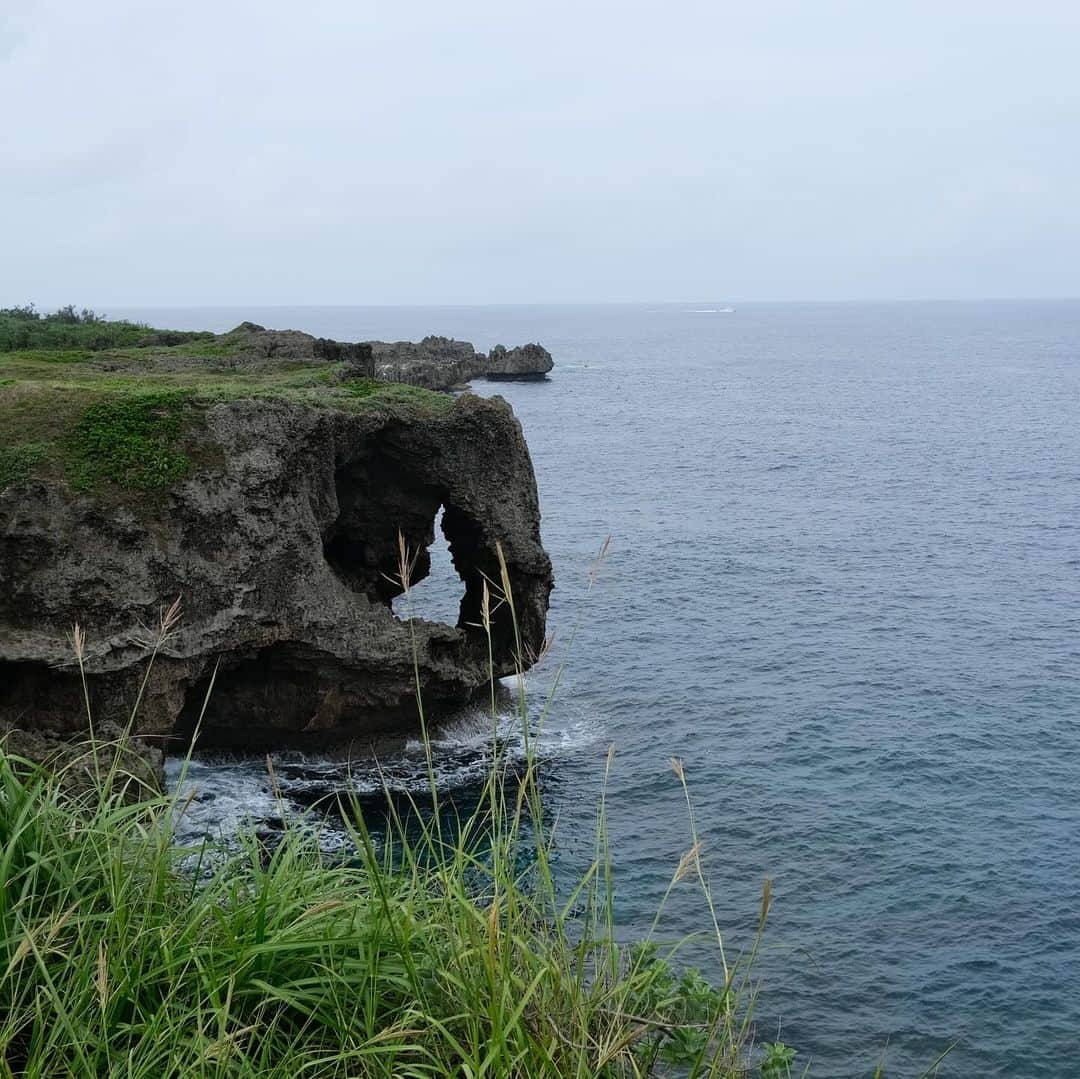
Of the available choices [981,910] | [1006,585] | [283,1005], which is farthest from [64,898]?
[1006,585]

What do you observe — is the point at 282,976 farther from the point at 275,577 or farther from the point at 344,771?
the point at 344,771

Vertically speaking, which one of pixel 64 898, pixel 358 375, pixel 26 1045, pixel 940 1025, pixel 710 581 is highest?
pixel 358 375

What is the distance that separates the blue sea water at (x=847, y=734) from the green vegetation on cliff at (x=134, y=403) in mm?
8008

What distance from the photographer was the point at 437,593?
44.2 m

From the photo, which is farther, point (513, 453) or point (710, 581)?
point (710, 581)

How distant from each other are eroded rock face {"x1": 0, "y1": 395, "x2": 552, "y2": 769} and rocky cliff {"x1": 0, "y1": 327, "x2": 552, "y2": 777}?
1.8 inches

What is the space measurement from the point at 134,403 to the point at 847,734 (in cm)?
2002

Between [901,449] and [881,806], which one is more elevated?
[901,449]

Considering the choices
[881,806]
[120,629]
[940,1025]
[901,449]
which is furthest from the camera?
[901,449]

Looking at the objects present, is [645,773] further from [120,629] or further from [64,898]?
[64,898]

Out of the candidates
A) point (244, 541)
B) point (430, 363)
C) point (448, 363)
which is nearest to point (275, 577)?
point (244, 541)

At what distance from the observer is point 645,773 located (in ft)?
94.2

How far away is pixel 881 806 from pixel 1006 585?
21066 mm

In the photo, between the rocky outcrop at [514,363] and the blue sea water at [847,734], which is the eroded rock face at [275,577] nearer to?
the blue sea water at [847,734]
